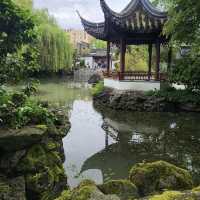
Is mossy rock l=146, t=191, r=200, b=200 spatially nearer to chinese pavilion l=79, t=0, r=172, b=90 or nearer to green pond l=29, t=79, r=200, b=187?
green pond l=29, t=79, r=200, b=187

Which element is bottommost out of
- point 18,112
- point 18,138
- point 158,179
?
point 158,179

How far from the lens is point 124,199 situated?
12.6 feet

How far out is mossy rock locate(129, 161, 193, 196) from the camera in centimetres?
428

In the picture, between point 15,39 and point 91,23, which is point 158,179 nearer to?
point 15,39

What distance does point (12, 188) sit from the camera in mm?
4805

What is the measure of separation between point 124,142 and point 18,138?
16.4 ft

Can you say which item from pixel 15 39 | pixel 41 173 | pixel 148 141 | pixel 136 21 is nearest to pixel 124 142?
pixel 148 141

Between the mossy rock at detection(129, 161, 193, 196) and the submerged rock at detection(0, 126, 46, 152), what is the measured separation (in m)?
1.57

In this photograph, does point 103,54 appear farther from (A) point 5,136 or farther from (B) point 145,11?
(A) point 5,136

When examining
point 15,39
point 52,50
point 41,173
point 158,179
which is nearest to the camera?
point 158,179

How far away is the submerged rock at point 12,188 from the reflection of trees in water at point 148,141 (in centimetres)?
235

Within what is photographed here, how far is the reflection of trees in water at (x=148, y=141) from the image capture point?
7742 millimetres

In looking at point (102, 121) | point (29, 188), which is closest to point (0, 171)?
point (29, 188)

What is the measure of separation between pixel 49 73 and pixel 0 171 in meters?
31.0
